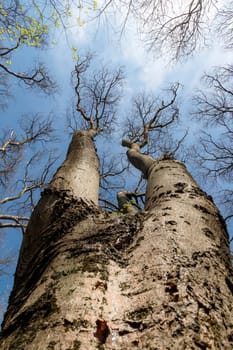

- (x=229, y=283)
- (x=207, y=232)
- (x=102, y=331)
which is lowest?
(x=102, y=331)

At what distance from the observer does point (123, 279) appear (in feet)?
4.44

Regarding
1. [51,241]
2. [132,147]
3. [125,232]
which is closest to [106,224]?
[125,232]

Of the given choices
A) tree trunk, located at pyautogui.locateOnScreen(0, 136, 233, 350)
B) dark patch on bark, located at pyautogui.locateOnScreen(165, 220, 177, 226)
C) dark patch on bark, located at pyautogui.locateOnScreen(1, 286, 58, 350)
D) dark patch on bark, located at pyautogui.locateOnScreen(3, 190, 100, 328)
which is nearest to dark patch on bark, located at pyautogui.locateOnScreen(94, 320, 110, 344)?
tree trunk, located at pyautogui.locateOnScreen(0, 136, 233, 350)

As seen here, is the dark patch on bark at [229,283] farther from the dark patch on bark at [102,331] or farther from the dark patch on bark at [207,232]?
the dark patch on bark at [102,331]

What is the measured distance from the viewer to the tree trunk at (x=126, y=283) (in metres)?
0.99

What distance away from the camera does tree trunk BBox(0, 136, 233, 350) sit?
99 centimetres

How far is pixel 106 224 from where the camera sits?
6.07ft

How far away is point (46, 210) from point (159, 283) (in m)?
1.28

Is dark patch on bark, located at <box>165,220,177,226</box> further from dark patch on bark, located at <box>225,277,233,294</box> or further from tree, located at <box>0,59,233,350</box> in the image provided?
dark patch on bark, located at <box>225,277,233,294</box>

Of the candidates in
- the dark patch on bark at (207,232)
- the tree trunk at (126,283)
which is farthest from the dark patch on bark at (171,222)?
the dark patch on bark at (207,232)

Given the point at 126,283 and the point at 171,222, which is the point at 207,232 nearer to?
the point at 171,222

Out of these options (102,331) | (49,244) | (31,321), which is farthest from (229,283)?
(49,244)

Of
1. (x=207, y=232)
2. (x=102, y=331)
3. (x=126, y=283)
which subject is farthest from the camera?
(x=207, y=232)

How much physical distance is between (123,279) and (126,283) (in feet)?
0.11
